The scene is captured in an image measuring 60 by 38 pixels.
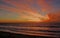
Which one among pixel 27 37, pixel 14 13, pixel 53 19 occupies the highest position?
pixel 14 13

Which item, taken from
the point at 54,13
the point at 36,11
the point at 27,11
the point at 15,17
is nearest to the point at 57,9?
the point at 54,13

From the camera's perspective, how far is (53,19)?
3244mm

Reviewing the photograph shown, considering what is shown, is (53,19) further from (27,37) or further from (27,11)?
(27,37)

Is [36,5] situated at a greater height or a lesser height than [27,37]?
greater

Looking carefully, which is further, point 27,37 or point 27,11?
point 27,11

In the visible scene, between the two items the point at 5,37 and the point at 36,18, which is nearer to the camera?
the point at 5,37

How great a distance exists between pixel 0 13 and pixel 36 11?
950 millimetres

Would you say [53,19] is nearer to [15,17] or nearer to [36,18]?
[36,18]

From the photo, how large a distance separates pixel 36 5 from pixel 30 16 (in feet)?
1.06

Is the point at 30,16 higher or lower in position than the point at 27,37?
higher

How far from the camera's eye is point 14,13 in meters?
3.26

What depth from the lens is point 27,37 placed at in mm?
2391

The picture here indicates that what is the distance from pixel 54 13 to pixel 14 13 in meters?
1.04

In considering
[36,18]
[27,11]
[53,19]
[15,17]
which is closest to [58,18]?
[53,19]
